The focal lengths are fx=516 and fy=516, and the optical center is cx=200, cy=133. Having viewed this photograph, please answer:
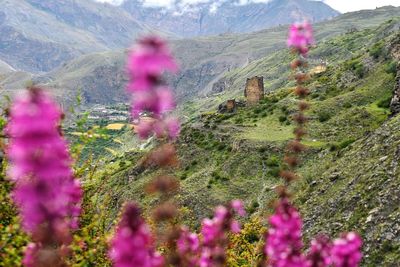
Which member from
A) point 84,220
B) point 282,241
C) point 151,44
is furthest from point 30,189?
point 84,220

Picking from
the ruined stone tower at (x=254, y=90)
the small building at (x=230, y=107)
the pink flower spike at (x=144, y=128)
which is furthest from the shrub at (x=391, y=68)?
the pink flower spike at (x=144, y=128)

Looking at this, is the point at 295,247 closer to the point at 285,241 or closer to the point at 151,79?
the point at 285,241

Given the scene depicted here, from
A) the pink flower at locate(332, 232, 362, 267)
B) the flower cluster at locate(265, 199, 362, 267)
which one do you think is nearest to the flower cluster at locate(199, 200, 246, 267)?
the flower cluster at locate(265, 199, 362, 267)

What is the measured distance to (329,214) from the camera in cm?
3419

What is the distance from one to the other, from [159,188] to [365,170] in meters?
32.5

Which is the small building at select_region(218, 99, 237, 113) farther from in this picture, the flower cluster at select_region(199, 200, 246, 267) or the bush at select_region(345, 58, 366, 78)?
the flower cluster at select_region(199, 200, 246, 267)

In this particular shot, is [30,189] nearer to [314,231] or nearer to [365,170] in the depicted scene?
[314,231]

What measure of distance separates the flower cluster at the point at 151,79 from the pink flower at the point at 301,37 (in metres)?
2.93

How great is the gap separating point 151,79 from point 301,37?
352 cm

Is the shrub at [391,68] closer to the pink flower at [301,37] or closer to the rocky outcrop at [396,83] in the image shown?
the rocky outcrop at [396,83]

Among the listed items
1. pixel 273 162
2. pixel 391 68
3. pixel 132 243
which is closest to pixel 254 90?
pixel 391 68

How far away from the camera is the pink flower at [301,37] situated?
24.5ft

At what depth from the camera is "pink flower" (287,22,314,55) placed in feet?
24.5

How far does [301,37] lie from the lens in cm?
752
